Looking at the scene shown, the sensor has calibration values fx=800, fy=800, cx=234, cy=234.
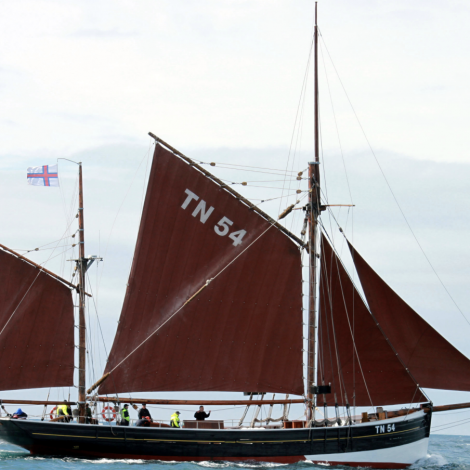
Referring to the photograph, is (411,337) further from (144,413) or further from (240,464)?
(144,413)

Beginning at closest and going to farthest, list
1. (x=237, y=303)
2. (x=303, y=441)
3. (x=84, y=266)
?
(x=303, y=441) → (x=237, y=303) → (x=84, y=266)

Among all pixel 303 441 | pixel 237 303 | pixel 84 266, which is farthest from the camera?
pixel 84 266

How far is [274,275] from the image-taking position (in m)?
40.0

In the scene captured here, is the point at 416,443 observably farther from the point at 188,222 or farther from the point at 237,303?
the point at 188,222

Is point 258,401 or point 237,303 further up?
point 237,303

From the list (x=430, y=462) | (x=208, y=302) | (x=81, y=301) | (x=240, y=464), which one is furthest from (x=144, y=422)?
(x=430, y=462)

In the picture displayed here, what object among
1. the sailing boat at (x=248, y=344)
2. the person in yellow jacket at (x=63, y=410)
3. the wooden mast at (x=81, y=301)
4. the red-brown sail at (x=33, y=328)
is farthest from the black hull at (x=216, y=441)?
the red-brown sail at (x=33, y=328)

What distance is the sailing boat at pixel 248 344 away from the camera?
3806 cm

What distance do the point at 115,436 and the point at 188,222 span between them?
1106cm

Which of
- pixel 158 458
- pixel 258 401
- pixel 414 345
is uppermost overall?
pixel 414 345

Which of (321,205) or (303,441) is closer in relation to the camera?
(303,441)

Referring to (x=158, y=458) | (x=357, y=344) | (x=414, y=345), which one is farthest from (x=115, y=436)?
(x=414, y=345)

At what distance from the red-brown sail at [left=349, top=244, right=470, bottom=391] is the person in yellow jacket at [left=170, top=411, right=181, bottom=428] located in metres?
10.8

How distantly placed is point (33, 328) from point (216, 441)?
1197cm
